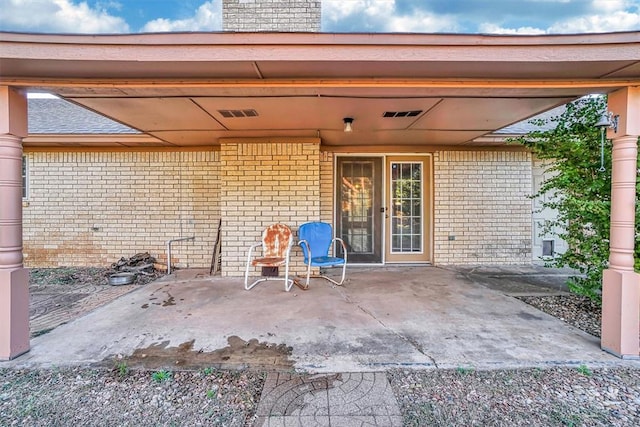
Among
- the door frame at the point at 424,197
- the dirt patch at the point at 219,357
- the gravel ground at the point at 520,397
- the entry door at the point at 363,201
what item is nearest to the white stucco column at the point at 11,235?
the dirt patch at the point at 219,357

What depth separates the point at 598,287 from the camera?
3219 mm

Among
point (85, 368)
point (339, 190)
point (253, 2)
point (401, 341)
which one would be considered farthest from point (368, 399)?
point (253, 2)

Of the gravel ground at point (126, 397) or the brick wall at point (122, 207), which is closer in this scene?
the gravel ground at point (126, 397)

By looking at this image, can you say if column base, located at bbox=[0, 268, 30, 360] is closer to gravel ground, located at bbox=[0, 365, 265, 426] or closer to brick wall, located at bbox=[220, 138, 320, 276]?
gravel ground, located at bbox=[0, 365, 265, 426]

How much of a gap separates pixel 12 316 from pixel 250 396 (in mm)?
2022

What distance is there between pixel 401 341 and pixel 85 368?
243 cm

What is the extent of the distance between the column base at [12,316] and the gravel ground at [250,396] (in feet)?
0.61

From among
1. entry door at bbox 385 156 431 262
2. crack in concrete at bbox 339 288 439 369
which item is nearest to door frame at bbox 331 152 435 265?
entry door at bbox 385 156 431 262

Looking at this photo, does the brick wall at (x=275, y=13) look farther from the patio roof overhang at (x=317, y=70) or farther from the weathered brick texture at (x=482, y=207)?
the weathered brick texture at (x=482, y=207)

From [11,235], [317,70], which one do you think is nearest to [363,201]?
[317,70]

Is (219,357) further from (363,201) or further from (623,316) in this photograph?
(363,201)

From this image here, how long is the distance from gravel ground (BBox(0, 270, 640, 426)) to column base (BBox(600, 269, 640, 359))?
0.22 m

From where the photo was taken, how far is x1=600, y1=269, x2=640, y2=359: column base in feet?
7.75

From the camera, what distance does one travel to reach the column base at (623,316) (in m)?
2.36
